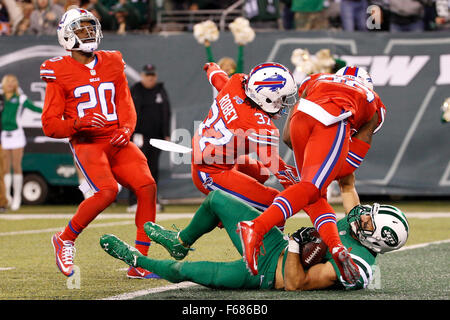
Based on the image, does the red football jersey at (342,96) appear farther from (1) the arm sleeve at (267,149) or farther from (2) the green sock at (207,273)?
(2) the green sock at (207,273)

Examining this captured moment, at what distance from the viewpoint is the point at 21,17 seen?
1308 cm

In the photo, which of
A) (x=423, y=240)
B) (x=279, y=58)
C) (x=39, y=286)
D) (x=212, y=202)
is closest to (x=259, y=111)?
(x=212, y=202)

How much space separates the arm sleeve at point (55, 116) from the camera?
5.80 meters

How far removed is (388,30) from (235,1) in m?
2.47

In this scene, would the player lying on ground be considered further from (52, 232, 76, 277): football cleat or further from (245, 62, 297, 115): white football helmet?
(245, 62, 297, 115): white football helmet

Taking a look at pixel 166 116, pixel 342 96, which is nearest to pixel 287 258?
pixel 342 96

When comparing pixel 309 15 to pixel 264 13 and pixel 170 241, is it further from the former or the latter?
pixel 170 241

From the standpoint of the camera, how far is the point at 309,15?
500 inches

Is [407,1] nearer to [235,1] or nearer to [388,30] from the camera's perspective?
[388,30]

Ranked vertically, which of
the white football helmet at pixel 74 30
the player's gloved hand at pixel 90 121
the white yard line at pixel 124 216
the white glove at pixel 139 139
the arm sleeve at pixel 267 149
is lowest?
the white yard line at pixel 124 216

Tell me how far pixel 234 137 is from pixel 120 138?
0.79 m

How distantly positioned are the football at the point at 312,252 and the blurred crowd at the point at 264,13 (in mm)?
7399

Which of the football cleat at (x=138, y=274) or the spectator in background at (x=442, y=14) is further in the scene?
the spectator in background at (x=442, y=14)

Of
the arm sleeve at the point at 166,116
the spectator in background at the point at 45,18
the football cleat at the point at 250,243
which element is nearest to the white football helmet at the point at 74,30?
the football cleat at the point at 250,243
